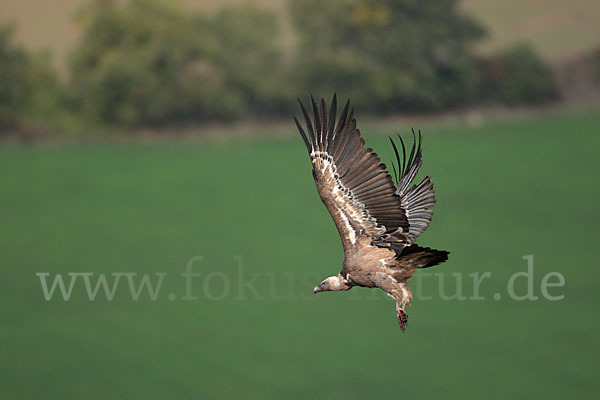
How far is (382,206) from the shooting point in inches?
225

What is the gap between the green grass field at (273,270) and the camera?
32.9 meters

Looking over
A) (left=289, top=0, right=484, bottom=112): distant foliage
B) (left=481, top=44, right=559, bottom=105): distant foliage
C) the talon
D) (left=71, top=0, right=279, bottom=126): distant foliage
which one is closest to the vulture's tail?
the talon

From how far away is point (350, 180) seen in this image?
602cm

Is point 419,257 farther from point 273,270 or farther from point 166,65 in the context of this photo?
point 166,65

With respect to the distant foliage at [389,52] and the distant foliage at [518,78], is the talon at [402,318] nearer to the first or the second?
the distant foliage at [389,52]

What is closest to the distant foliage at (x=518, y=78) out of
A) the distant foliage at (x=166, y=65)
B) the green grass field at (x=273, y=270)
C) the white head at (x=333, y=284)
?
the green grass field at (x=273, y=270)

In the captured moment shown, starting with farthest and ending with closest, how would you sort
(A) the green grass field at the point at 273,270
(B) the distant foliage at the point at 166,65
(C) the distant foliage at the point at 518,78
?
(C) the distant foliage at the point at 518,78 → (B) the distant foliage at the point at 166,65 → (A) the green grass field at the point at 273,270

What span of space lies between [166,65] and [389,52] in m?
12.3

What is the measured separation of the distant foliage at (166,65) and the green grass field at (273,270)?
172 inches

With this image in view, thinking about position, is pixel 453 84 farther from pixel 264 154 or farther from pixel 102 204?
pixel 102 204

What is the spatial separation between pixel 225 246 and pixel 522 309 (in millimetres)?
15455

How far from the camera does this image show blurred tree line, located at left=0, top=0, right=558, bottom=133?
4634 cm

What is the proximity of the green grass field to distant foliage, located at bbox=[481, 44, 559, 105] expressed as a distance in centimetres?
229

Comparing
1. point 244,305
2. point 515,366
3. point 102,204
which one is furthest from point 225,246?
point 515,366
